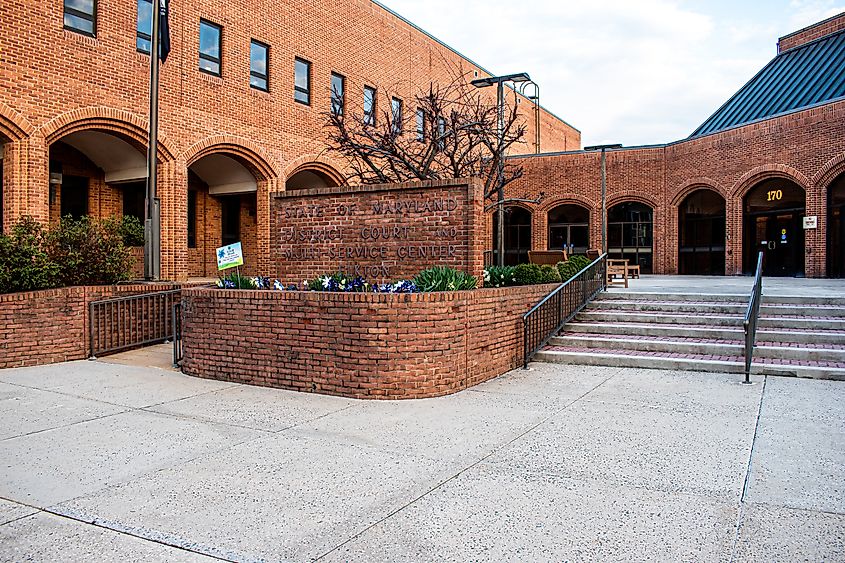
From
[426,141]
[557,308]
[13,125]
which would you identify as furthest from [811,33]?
[13,125]

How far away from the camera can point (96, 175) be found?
19.5m

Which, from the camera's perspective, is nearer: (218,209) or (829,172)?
(829,172)

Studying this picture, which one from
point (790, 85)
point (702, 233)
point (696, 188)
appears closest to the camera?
point (696, 188)

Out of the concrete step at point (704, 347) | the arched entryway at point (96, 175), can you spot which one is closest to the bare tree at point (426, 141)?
the concrete step at point (704, 347)

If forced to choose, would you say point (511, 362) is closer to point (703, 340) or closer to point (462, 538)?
point (703, 340)

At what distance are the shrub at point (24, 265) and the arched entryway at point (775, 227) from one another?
70.5 feet

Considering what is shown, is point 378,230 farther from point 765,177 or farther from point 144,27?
point 765,177

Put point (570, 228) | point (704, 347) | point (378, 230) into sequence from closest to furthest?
1. point (704, 347)
2. point (378, 230)
3. point (570, 228)

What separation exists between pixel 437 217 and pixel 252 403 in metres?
3.91

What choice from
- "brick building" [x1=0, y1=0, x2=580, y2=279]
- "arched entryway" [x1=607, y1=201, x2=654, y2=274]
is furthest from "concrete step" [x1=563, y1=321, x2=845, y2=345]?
"arched entryway" [x1=607, y1=201, x2=654, y2=274]

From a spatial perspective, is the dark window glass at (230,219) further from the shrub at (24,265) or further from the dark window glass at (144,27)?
the shrub at (24,265)

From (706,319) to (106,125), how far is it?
1396 cm

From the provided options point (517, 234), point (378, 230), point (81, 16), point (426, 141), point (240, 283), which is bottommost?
point (240, 283)

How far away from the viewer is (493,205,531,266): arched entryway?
30.1 m
